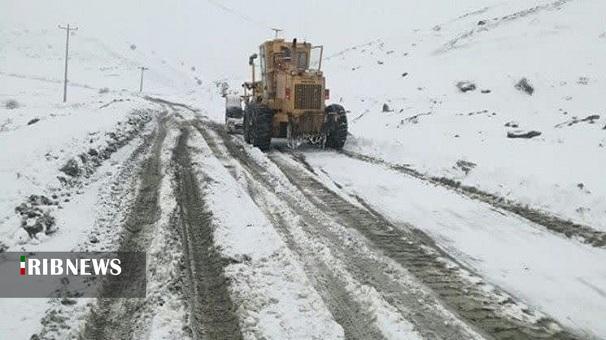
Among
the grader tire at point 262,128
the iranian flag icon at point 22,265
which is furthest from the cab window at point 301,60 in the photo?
the iranian flag icon at point 22,265

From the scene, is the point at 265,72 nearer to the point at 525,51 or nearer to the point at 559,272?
the point at 559,272

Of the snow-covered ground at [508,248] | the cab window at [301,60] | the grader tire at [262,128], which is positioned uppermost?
the cab window at [301,60]

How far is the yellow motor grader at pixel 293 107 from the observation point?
13.8 meters

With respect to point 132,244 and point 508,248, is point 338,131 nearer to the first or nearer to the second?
point 508,248

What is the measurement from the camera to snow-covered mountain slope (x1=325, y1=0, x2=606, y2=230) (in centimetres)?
960

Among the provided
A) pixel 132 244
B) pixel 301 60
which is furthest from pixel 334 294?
pixel 301 60

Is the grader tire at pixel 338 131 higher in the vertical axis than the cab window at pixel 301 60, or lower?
lower

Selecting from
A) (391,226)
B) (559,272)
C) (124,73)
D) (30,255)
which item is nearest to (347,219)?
(391,226)

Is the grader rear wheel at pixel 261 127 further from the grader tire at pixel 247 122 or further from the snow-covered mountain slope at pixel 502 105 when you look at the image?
the snow-covered mountain slope at pixel 502 105

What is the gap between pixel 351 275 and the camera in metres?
5.21

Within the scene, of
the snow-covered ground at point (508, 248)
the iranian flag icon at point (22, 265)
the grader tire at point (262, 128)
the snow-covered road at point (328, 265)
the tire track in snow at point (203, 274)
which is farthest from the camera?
the grader tire at point (262, 128)

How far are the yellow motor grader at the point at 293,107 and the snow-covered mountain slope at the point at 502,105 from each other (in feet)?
4.10

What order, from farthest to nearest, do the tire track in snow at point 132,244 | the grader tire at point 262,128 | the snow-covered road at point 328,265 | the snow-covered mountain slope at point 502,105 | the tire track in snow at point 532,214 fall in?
the grader tire at point 262,128
the snow-covered mountain slope at point 502,105
the tire track in snow at point 532,214
the snow-covered road at point 328,265
the tire track in snow at point 132,244

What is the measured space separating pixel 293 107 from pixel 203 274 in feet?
30.2
